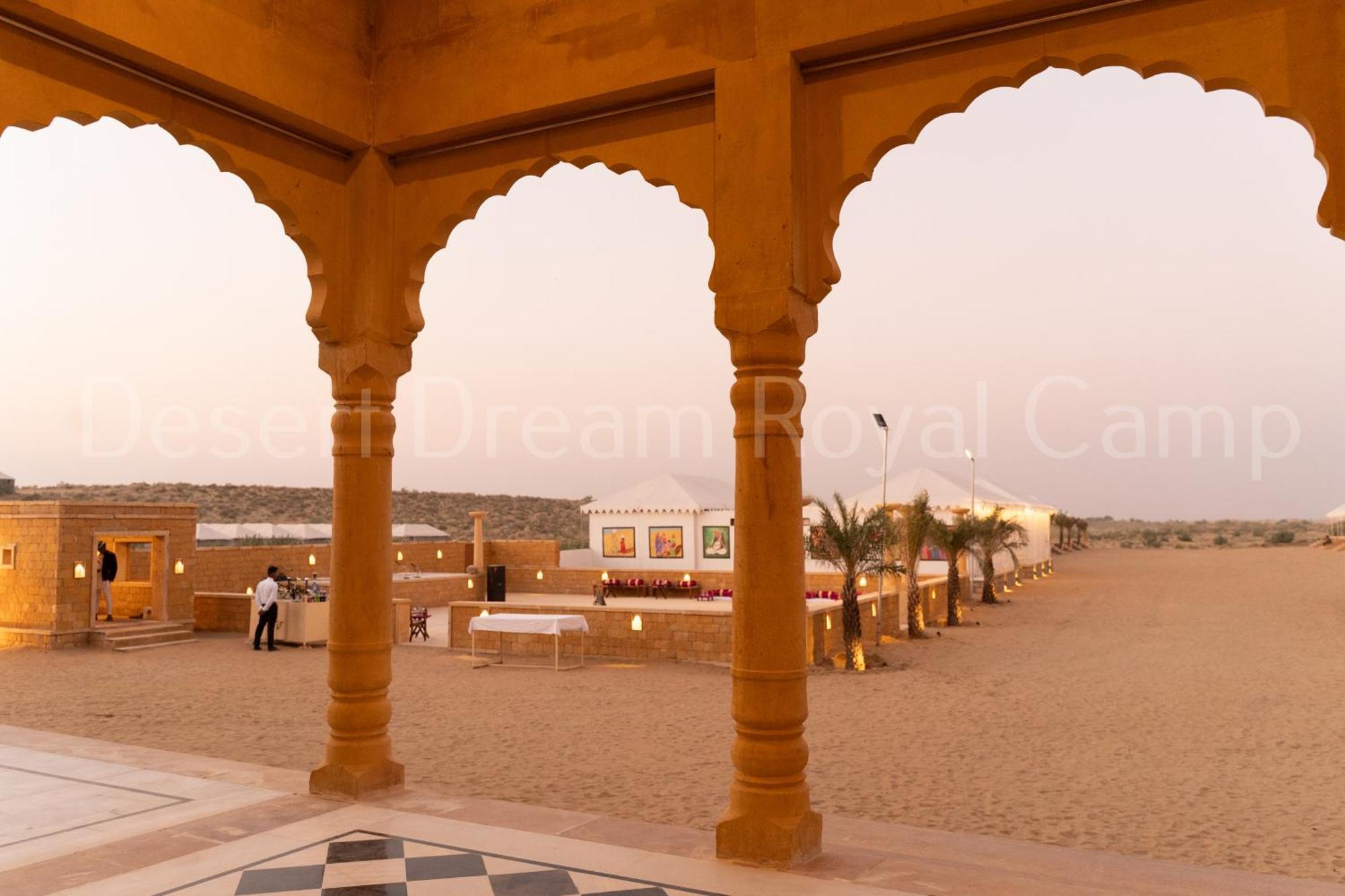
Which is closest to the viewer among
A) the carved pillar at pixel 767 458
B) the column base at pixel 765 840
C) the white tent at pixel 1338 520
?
the column base at pixel 765 840

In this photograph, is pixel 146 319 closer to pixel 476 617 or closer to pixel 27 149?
pixel 27 149

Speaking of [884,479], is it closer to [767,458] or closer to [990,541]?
[990,541]

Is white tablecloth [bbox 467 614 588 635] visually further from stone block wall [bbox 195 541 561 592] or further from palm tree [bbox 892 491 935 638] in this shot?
palm tree [bbox 892 491 935 638]

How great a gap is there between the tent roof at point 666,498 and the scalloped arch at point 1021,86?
21568 millimetres

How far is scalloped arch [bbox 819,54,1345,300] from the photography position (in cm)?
367

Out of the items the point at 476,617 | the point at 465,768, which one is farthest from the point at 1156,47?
the point at 476,617

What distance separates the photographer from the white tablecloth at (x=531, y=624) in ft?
46.4

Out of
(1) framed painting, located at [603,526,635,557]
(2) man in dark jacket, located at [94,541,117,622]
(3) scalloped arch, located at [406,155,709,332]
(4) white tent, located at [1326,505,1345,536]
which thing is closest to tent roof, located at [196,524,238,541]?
(2) man in dark jacket, located at [94,541,117,622]

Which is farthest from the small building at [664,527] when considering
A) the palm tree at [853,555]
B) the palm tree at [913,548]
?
the palm tree at [853,555]

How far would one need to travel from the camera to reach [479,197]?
18.6 feet

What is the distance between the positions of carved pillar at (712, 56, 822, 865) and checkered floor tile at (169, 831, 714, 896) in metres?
0.66

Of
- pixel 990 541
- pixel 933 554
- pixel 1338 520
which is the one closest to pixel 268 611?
pixel 990 541

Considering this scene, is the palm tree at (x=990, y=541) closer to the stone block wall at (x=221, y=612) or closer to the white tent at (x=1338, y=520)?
the stone block wall at (x=221, y=612)

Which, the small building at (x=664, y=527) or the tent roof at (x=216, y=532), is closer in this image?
the small building at (x=664, y=527)
